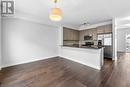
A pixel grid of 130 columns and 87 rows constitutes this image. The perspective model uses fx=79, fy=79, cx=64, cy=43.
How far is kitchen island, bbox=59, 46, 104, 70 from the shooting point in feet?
11.0

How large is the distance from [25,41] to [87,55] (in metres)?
3.29

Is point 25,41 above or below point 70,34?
below

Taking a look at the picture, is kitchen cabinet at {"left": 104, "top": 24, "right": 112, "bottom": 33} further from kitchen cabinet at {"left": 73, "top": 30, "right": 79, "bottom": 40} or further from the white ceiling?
kitchen cabinet at {"left": 73, "top": 30, "right": 79, "bottom": 40}

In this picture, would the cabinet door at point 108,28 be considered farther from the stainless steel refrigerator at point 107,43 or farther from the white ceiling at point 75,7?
the white ceiling at point 75,7

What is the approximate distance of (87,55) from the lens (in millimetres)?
3797

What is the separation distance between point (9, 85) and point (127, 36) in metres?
9.62

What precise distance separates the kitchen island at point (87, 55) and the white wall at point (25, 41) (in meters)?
1.42

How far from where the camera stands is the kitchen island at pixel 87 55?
3.35m

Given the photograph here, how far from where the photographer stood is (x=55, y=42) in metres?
5.88

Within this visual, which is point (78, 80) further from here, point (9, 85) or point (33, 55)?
point (33, 55)

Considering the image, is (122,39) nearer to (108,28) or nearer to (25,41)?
(108,28)

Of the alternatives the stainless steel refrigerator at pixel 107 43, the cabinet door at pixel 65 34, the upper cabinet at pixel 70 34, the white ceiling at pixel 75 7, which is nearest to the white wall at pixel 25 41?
the white ceiling at pixel 75 7

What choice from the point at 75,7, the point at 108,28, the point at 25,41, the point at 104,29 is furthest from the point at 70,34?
the point at 75,7

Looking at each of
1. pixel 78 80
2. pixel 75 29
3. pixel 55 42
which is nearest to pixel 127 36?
pixel 75 29
